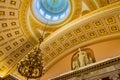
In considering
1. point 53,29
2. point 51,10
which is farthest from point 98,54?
point 51,10

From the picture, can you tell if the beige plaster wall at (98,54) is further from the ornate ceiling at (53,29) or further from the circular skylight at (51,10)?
the circular skylight at (51,10)

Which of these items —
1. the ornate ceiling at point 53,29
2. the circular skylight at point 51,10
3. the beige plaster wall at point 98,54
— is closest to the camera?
the beige plaster wall at point 98,54

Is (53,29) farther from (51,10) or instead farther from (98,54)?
(98,54)

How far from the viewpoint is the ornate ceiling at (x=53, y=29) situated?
794 centimetres

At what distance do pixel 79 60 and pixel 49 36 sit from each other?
2.31 metres

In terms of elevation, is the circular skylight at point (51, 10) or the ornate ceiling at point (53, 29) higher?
the circular skylight at point (51, 10)

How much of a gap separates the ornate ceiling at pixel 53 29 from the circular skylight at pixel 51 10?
287mm

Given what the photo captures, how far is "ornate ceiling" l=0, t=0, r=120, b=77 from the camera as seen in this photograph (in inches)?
313

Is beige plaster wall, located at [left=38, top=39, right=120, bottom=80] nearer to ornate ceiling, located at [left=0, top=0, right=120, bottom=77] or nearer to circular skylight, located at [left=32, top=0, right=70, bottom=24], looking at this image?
ornate ceiling, located at [left=0, top=0, right=120, bottom=77]

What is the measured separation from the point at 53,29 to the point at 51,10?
1985 millimetres

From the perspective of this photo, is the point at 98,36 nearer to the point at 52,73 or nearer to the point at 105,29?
the point at 105,29

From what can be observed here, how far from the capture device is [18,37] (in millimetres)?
9570

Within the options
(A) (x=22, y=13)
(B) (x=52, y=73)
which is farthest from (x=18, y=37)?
(B) (x=52, y=73)

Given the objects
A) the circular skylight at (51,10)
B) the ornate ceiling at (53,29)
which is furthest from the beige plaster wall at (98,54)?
the circular skylight at (51,10)
